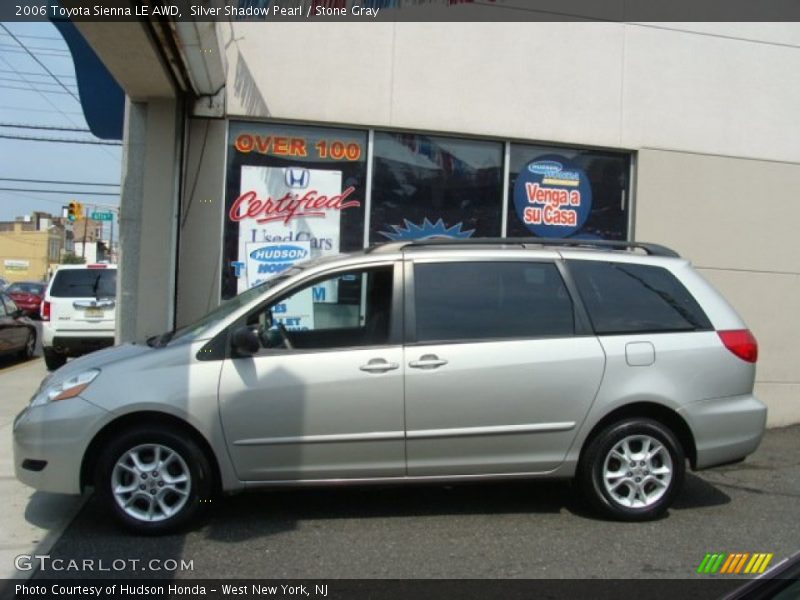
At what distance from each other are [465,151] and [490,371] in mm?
4438

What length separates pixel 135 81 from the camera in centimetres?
729

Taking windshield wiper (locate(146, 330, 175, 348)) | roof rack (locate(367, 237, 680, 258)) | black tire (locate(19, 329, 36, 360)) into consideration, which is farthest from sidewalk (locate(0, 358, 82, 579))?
black tire (locate(19, 329, 36, 360))

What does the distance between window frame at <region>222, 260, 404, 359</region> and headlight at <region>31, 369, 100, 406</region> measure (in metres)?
0.77

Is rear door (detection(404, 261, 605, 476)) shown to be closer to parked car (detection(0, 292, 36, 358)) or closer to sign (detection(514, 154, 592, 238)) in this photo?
sign (detection(514, 154, 592, 238))

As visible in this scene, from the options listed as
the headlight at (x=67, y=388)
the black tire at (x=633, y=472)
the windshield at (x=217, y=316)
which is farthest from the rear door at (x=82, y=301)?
the black tire at (x=633, y=472)

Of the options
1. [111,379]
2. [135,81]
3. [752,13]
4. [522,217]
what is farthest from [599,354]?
[752,13]

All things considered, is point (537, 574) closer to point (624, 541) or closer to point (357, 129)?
point (624, 541)

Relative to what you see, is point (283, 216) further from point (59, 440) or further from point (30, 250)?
point (30, 250)

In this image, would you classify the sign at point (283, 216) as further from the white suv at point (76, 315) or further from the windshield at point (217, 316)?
the white suv at point (76, 315)

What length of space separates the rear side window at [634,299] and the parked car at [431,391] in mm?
12

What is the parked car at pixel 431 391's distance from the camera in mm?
4648

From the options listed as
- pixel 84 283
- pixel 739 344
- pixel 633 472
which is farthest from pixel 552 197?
pixel 84 283

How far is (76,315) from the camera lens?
12.3 meters

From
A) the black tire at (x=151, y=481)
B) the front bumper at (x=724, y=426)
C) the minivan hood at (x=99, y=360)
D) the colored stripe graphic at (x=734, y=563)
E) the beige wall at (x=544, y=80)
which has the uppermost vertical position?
the beige wall at (x=544, y=80)
